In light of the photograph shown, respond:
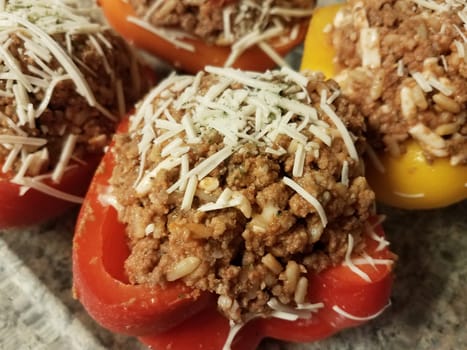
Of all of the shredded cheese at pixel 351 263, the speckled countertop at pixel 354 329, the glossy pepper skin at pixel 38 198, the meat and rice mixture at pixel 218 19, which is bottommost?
the speckled countertop at pixel 354 329

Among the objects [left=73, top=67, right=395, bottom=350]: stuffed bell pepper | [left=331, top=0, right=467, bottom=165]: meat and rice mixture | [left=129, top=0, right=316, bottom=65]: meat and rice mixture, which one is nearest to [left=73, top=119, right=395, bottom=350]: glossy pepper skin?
[left=73, top=67, right=395, bottom=350]: stuffed bell pepper

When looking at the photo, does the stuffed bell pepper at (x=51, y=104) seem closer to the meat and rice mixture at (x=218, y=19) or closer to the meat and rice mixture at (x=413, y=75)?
the meat and rice mixture at (x=218, y=19)

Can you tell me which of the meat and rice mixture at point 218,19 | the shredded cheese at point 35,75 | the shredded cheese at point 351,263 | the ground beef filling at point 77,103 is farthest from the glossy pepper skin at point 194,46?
the shredded cheese at point 351,263

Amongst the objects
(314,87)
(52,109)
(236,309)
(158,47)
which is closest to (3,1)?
(52,109)

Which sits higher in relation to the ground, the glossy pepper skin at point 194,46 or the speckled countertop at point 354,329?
the glossy pepper skin at point 194,46

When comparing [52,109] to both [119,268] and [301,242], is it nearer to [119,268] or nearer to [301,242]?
[119,268]

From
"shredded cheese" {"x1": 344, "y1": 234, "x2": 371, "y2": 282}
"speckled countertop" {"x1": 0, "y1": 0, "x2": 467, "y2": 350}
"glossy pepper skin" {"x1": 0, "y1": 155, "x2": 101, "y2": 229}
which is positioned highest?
"glossy pepper skin" {"x1": 0, "y1": 155, "x2": 101, "y2": 229}

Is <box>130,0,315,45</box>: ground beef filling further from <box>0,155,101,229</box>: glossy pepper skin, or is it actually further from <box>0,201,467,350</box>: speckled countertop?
<box>0,201,467,350</box>: speckled countertop
